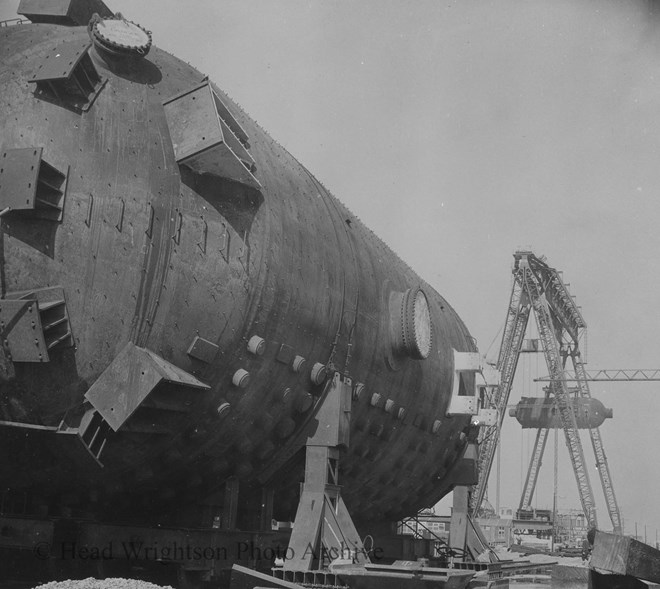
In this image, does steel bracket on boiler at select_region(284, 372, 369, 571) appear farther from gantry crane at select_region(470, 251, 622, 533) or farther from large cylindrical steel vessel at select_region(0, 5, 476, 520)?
gantry crane at select_region(470, 251, 622, 533)

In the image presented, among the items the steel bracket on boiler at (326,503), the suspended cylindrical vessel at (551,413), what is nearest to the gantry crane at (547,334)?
the suspended cylindrical vessel at (551,413)

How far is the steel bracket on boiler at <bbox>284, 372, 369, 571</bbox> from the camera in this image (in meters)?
12.2

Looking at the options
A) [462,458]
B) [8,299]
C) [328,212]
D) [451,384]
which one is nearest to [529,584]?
[462,458]

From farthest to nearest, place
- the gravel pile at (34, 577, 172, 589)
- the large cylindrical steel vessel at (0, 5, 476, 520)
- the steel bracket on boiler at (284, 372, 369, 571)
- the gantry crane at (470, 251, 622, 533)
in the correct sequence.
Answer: the gantry crane at (470, 251, 622, 533)
the steel bracket on boiler at (284, 372, 369, 571)
the large cylindrical steel vessel at (0, 5, 476, 520)
the gravel pile at (34, 577, 172, 589)

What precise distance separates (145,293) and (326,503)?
453cm

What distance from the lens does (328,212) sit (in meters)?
14.6

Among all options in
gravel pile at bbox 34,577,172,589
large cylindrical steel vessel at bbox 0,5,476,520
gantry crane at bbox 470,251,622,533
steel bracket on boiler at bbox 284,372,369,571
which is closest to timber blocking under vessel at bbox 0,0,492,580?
large cylindrical steel vessel at bbox 0,5,476,520

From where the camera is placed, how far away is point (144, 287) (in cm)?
1012

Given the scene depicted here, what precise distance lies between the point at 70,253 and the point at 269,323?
3.03 metres

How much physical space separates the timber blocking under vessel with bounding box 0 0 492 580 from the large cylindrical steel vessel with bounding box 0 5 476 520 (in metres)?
0.02

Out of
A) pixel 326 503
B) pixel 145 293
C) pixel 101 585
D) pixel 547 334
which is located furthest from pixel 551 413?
pixel 101 585

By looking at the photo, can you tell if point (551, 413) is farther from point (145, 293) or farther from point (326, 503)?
point (145, 293)

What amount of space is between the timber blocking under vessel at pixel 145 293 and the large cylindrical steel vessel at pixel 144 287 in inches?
1.0

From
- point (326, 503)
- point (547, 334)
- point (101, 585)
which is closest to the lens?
point (101, 585)
